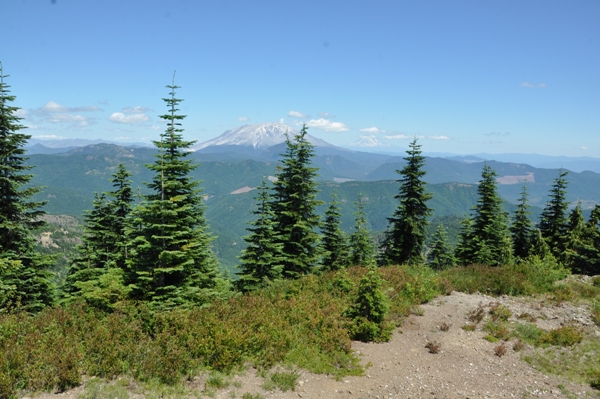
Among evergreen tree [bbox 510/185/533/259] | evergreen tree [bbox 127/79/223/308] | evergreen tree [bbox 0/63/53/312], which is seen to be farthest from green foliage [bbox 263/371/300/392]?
evergreen tree [bbox 510/185/533/259]

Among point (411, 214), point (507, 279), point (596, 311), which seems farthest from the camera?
point (411, 214)

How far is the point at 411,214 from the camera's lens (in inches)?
1080

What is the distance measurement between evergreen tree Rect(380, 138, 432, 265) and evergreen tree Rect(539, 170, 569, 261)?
16.3 meters

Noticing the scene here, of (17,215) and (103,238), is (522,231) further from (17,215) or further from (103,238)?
(17,215)

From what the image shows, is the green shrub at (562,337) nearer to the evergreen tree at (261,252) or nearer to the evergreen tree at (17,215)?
the evergreen tree at (261,252)

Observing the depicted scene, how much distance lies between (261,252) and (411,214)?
1417 centimetres

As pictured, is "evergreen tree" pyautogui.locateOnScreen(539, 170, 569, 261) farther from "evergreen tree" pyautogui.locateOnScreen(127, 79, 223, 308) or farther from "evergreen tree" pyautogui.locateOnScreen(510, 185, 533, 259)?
"evergreen tree" pyautogui.locateOnScreen(127, 79, 223, 308)

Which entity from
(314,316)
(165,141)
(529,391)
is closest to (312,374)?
(314,316)

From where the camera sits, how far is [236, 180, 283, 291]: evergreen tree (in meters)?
18.7

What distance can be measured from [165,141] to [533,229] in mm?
37715

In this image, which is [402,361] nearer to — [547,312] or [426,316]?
[426,316]

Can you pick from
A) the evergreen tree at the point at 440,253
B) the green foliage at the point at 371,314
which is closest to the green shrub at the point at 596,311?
the green foliage at the point at 371,314

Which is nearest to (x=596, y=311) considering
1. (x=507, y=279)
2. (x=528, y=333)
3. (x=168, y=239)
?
(x=507, y=279)

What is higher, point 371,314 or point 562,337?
point 371,314
